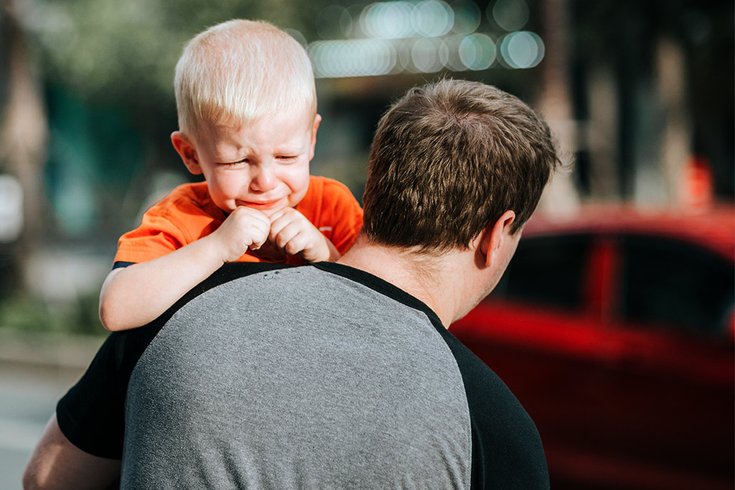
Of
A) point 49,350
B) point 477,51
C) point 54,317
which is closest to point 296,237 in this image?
point 49,350

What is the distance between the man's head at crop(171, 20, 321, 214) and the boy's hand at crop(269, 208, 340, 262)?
0.05 metres

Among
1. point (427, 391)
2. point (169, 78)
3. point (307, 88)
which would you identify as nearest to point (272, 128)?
point (307, 88)

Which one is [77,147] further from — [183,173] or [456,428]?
[456,428]

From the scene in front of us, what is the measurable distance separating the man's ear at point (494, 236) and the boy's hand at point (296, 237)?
0.32m

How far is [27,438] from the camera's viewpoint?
25.9 ft

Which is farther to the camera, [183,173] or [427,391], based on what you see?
[183,173]

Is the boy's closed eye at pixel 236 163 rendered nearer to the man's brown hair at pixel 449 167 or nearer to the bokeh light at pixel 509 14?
the man's brown hair at pixel 449 167

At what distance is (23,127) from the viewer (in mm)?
11781

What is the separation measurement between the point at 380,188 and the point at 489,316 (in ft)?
12.4

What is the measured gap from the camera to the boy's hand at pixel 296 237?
1869 mm

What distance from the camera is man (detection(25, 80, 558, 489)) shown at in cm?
148

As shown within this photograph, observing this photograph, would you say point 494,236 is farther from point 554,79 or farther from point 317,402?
point 554,79

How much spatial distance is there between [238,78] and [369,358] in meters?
0.60

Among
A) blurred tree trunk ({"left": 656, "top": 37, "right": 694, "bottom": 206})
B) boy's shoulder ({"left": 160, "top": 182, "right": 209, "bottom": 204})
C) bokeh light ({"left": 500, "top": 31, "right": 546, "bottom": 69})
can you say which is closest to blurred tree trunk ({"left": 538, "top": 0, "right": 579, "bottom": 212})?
bokeh light ({"left": 500, "top": 31, "right": 546, "bottom": 69})
